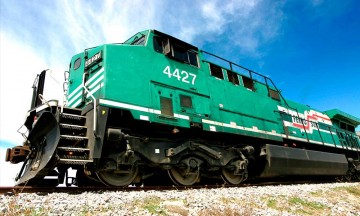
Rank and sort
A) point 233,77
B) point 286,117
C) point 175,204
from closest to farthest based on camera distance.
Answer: point 175,204
point 233,77
point 286,117

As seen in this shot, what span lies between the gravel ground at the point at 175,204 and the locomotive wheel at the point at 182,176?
1091mm

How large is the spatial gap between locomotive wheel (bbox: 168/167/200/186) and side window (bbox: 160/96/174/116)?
4.24 feet

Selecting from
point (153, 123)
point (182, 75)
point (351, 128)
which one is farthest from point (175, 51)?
point (351, 128)

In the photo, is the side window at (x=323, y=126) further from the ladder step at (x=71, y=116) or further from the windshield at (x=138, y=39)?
the ladder step at (x=71, y=116)

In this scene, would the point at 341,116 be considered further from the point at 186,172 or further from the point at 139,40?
the point at 139,40

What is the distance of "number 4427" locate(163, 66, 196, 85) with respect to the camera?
A: 6926mm

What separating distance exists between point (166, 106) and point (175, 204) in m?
2.63

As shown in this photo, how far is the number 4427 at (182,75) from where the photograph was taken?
693 centimetres

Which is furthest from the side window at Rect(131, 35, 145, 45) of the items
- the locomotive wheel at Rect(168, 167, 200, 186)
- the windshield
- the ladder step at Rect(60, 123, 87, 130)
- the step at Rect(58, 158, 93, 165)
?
the step at Rect(58, 158, 93, 165)

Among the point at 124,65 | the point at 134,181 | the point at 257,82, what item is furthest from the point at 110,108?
the point at 257,82

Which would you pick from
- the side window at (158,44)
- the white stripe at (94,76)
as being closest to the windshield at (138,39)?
the side window at (158,44)

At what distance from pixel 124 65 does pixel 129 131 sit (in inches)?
57.2

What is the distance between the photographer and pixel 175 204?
4.43 metres

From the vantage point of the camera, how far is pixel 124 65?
624 cm
